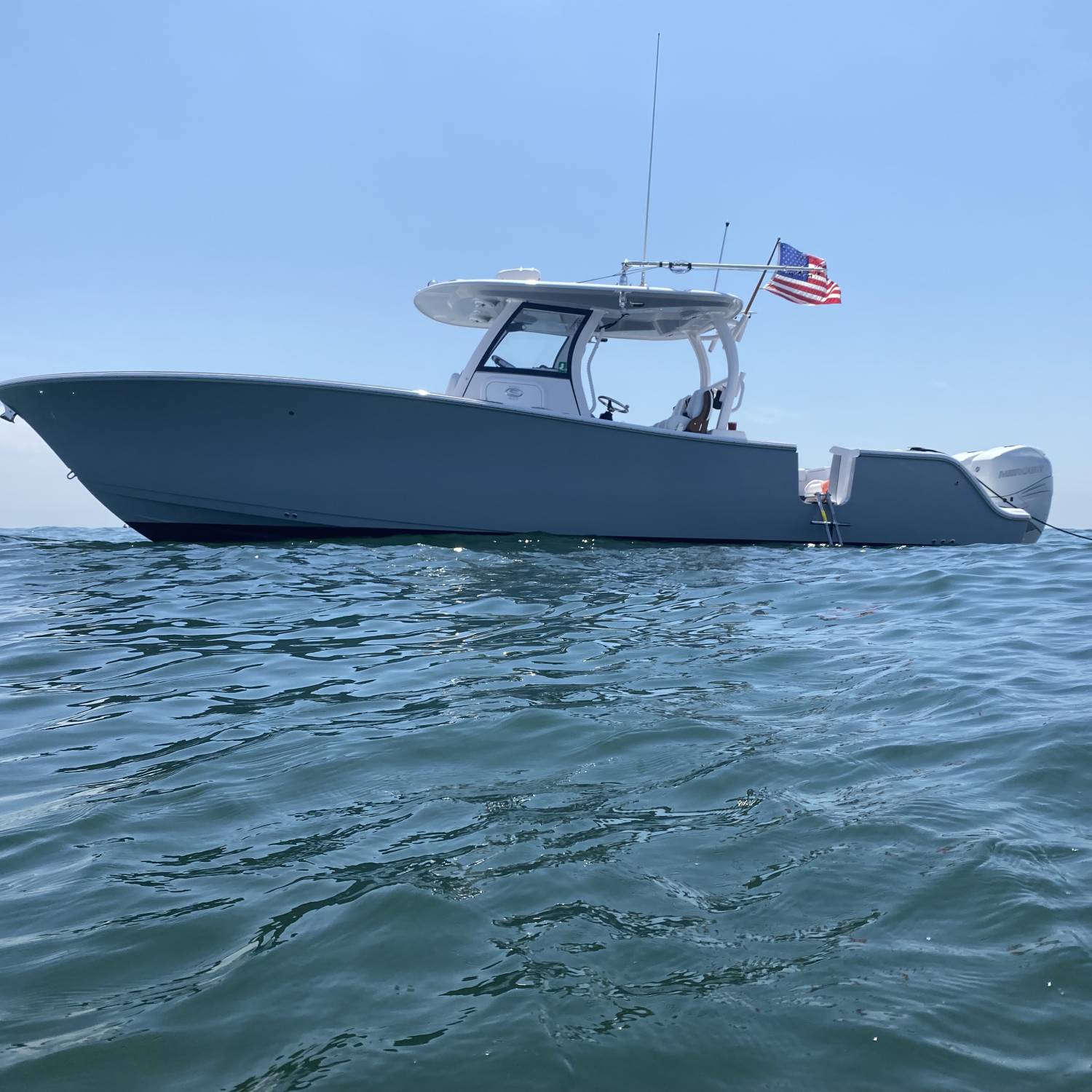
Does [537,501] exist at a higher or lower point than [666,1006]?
higher

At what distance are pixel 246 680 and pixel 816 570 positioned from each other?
17.8 ft

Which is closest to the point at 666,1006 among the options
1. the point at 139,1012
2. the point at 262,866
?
the point at 139,1012

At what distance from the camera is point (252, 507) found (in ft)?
30.0

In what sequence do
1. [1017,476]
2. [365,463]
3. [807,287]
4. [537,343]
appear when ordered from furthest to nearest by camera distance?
[1017,476], [807,287], [537,343], [365,463]

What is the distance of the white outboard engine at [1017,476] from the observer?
12.5 m

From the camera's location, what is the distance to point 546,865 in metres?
1.94

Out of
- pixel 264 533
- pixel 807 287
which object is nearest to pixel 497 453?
pixel 264 533

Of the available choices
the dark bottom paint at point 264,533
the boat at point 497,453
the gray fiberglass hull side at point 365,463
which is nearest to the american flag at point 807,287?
the boat at point 497,453

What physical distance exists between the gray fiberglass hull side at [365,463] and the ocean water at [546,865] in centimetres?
462

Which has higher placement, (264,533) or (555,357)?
(555,357)

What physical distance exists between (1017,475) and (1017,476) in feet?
0.03

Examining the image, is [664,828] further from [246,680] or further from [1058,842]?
[246,680]

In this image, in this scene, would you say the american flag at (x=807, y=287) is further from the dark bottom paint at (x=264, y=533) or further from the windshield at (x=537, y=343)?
the dark bottom paint at (x=264, y=533)

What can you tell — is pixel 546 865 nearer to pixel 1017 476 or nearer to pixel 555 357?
pixel 555 357
